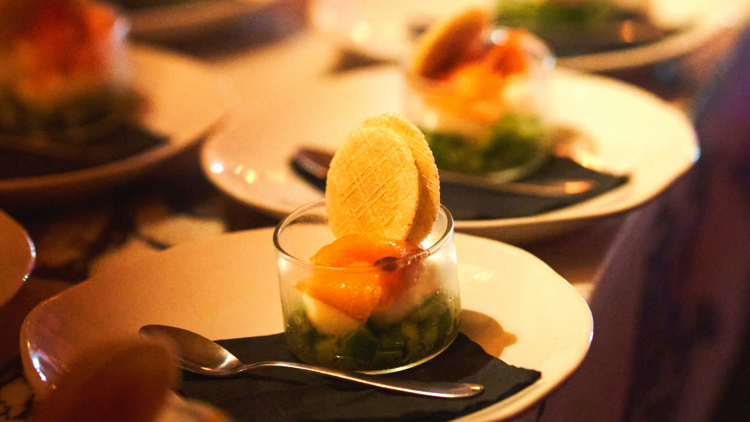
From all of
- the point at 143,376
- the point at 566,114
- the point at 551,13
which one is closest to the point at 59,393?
the point at 143,376

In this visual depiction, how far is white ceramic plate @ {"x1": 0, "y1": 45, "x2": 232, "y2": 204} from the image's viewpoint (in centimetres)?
110

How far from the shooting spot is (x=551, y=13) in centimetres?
177

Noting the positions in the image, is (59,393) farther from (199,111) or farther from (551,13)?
(551,13)

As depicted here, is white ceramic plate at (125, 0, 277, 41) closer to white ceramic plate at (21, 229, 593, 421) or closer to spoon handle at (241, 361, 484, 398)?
white ceramic plate at (21, 229, 593, 421)

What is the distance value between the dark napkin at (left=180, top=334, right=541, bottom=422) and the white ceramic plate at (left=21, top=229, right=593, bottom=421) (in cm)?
2

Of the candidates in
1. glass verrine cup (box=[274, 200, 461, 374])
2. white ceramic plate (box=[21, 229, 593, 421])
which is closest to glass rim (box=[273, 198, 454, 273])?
glass verrine cup (box=[274, 200, 461, 374])

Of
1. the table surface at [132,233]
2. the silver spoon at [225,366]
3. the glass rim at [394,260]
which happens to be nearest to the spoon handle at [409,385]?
the silver spoon at [225,366]

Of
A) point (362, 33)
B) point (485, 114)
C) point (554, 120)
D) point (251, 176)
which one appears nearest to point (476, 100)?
point (485, 114)

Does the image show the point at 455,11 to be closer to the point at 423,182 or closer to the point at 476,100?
the point at 476,100

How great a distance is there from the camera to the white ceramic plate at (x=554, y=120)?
0.96 m

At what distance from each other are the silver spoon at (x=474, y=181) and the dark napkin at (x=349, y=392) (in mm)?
414

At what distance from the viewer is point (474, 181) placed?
115 centimetres

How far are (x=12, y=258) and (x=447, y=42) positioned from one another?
797mm

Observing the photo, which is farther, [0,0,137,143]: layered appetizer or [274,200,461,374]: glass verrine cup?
[0,0,137,143]: layered appetizer
